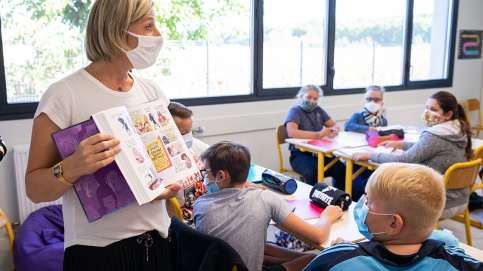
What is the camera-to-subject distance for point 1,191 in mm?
3199

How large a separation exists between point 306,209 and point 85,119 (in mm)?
1309

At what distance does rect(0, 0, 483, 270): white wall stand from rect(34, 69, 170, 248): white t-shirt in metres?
2.36

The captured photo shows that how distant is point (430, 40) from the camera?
6.23m

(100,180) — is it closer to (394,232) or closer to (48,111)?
(48,111)

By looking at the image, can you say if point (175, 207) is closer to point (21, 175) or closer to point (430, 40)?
point (21, 175)

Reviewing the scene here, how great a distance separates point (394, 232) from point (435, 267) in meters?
0.15

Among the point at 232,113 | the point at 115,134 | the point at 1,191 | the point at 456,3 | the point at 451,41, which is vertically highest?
the point at 456,3

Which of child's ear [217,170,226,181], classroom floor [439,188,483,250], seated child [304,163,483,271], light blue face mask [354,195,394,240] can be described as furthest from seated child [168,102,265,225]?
classroom floor [439,188,483,250]

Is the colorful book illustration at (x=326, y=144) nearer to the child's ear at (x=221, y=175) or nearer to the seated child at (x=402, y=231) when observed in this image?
the child's ear at (x=221, y=175)

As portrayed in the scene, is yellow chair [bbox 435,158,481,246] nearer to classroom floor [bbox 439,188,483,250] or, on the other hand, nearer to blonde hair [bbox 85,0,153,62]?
classroom floor [bbox 439,188,483,250]

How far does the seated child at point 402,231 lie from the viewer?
1.16 meters

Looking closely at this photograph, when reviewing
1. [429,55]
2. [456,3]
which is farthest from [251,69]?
[456,3]

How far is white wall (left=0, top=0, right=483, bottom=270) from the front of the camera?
3.22 meters

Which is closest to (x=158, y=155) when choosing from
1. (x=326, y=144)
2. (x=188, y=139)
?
(x=188, y=139)
